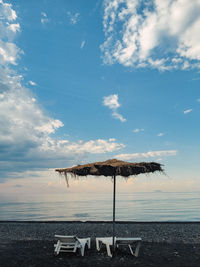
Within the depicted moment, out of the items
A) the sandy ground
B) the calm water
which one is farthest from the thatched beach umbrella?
the calm water

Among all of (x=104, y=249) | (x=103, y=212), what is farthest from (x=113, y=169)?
(x=103, y=212)

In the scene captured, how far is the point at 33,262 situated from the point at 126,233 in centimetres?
538

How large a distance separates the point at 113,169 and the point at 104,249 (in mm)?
2457

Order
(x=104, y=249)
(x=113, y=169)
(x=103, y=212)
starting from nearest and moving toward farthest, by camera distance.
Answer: (x=113, y=169)
(x=104, y=249)
(x=103, y=212)

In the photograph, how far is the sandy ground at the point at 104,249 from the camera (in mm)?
5629

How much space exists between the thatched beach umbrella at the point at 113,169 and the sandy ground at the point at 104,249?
206cm

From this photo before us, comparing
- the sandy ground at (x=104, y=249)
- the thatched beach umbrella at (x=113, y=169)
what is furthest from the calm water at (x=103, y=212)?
the thatched beach umbrella at (x=113, y=169)

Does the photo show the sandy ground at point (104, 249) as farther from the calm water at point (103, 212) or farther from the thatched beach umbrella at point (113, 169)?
the calm water at point (103, 212)

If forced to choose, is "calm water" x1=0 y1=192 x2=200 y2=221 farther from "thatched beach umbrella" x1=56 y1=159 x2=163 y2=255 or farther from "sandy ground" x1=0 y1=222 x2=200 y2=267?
"thatched beach umbrella" x1=56 y1=159 x2=163 y2=255

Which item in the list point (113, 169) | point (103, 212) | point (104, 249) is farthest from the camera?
point (103, 212)

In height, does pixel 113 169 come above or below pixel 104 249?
above

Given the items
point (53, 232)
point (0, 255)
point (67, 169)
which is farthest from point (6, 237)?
point (67, 169)

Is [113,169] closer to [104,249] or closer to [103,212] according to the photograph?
[104,249]

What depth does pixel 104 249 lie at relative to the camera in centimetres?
674
